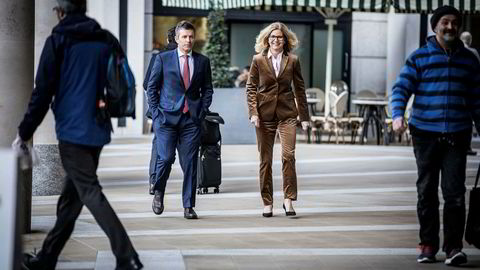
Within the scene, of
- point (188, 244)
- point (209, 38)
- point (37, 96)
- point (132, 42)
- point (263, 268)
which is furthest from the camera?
point (132, 42)

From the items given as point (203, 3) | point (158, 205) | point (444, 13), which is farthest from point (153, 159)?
point (203, 3)

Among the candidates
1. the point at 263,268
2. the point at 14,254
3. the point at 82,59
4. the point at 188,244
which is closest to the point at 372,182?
the point at 188,244

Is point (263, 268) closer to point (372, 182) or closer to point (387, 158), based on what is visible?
point (372, 182)

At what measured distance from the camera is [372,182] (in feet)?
52.2

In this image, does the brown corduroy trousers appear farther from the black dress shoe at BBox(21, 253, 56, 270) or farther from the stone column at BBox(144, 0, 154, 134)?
the stone column at BBox(144, 0, 154, 134)

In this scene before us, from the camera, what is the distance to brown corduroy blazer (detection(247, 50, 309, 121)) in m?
12.0

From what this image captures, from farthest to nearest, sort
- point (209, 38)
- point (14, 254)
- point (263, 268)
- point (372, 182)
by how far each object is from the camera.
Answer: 1. point (209, 38)
2. point (372, 182)
3. point (263, 268)
4. point (14, 254)

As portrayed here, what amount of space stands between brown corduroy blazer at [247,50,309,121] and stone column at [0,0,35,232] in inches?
110

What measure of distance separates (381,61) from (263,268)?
1918cm

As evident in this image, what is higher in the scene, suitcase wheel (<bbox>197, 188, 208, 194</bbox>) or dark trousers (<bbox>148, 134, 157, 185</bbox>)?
dark trousers (<bbox>148, 134, 157, 185</bbox>)

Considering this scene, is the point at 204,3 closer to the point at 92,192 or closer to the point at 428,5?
the point at 428,5

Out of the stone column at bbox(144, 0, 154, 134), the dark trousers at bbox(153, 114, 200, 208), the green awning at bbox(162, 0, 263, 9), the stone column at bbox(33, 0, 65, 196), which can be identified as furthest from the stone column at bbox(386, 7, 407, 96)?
the dark trousers at bbox(153, 114, 200, 208)

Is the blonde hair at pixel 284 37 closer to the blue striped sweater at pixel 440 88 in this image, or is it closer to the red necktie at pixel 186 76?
the red necktie at pixel 186 76

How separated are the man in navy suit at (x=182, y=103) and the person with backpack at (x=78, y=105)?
3899 millimetres
